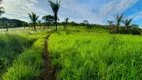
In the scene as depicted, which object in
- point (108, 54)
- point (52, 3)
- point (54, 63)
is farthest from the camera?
point (52, 3)

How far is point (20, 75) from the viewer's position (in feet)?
15.1

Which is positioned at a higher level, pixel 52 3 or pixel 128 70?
pixel 52 3

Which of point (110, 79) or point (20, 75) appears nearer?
point (110, 79)

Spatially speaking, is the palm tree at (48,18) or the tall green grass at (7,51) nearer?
the tall green grass at (7,51)

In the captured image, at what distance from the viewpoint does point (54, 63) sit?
6742 millimetres

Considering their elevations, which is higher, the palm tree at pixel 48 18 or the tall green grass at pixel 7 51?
the palm tree at pixel 48 18

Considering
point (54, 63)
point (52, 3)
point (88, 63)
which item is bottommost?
point (54, 63)

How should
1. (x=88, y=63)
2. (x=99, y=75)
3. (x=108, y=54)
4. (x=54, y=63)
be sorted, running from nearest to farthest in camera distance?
(x=99, y=75) < (x=88, y=63) < (x=108, y=54) < (x=54, y=63)

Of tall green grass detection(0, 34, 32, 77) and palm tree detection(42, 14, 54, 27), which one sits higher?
palm tree detection(42, 14, 54, 27)

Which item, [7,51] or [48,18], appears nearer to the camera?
[7,51]

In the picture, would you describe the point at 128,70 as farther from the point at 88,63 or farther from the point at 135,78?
the point at 88,63

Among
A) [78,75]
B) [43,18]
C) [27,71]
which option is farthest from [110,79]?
[43,18]

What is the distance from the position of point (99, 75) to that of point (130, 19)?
236 ft

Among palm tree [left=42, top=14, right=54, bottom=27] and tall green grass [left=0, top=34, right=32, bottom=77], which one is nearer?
tall green grass [left=0, top=34, right=32, bottom=77]
